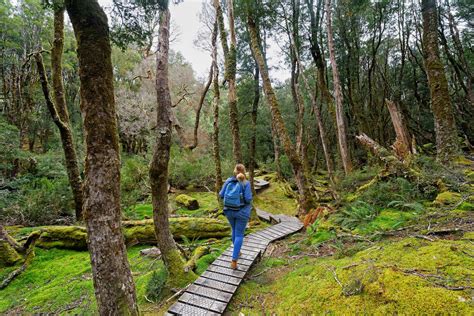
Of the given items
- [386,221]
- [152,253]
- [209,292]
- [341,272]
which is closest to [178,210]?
[152,253]

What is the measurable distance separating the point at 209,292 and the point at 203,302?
0.82 feet

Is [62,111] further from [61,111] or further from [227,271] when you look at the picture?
[227,271]

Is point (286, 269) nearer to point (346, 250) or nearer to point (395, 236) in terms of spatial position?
point (346, 250)

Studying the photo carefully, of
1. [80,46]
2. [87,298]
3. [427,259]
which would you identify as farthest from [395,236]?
[87,298]

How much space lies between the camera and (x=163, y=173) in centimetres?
410

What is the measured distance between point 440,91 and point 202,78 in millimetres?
23299

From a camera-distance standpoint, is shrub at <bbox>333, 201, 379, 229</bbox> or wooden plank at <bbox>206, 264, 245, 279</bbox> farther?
shrub at <bbox>333, 201, 379, 229</bbox>

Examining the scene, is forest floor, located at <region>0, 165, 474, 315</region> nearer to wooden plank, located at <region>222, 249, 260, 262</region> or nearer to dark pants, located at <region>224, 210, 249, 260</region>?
wooden plank, located at <region>222, 249, 260, 262</region>

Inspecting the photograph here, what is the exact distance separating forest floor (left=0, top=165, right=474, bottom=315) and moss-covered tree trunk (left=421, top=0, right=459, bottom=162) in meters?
0.73

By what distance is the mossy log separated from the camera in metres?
7.08

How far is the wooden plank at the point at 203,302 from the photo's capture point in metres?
3.38

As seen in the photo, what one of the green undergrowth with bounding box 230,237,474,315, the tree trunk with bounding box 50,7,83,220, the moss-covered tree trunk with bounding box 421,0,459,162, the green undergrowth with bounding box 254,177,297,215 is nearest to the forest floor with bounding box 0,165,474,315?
the green undergrowth with bounding box 230,237,474,315

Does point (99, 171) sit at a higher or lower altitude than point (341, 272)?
higher

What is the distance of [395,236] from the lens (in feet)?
12.7
